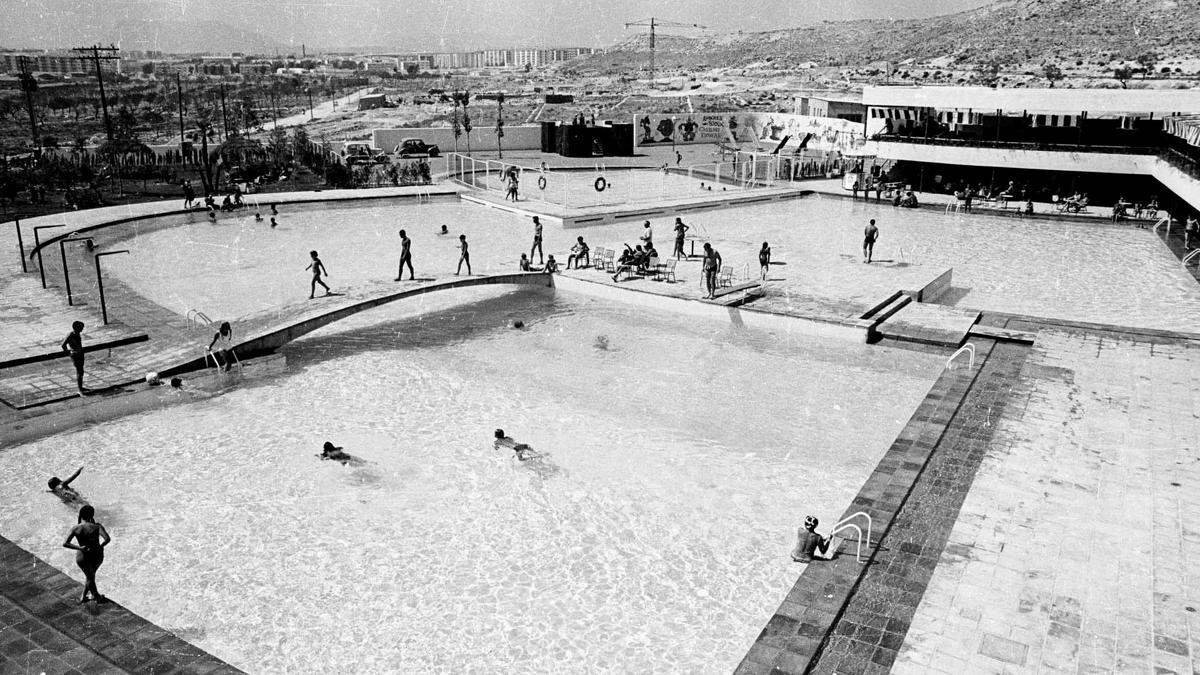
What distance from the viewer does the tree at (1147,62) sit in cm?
6739

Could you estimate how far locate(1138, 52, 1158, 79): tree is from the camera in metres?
67.4

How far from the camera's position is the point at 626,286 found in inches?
798

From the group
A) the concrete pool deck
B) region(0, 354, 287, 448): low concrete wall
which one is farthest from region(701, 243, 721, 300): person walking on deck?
region(0, 354, 287, 448): low concrete wall

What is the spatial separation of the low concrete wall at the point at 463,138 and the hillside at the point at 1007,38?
60853 mm

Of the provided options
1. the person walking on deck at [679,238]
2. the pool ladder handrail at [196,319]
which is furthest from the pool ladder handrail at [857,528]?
the person walking on deck at [679,238]

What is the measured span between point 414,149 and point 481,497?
39815 mm

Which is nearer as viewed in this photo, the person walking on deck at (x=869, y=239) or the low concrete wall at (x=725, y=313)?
the low concrete wall at (x=725, y=313)

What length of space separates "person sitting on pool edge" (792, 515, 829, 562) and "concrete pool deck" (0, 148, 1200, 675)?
0.21 metres

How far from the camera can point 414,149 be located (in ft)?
157

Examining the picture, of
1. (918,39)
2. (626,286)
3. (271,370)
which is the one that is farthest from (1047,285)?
(918,39)

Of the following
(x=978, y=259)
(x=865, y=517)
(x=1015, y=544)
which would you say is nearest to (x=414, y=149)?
(x=978, y=259)

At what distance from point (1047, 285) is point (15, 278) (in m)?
25.5

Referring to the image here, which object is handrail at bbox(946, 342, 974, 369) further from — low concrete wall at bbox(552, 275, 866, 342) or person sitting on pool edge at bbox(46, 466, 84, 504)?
person sitting on pool edge at bbox(46, 466, 84, 504)

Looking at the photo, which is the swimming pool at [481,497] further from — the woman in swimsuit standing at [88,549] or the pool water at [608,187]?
the pool water at [608,187]
